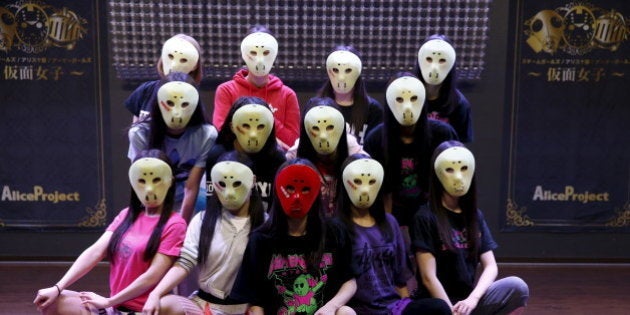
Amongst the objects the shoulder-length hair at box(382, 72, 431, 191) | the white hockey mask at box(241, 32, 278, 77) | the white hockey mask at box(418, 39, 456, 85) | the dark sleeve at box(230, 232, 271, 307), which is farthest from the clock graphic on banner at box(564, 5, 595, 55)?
the dark sleeve at box(230, 232, 271, 307)

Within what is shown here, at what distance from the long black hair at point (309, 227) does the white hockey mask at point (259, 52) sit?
28.3 inches

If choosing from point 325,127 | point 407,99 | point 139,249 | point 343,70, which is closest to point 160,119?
point 139,249

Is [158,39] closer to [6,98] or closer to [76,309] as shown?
[6,98]

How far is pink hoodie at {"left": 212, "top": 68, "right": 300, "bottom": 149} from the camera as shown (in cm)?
355

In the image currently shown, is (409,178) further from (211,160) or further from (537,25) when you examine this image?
(537,25)

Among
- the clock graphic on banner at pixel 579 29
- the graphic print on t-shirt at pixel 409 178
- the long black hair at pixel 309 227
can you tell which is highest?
the clock graphic on banner at pixel 579 29

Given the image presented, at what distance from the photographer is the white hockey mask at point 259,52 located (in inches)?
134

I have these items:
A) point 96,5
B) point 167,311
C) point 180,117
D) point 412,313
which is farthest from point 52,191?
point 412,313

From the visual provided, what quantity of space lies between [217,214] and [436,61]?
3.90 feet

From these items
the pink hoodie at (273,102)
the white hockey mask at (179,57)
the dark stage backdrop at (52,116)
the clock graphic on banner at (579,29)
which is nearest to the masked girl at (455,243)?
the pink hoodie at (273,102)

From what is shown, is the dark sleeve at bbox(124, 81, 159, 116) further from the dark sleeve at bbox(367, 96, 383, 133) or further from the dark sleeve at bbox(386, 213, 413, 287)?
the dark sleeve at bbox(386, 213, 413, 287)

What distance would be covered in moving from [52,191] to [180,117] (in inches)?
76.8

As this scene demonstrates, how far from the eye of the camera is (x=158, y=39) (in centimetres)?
443

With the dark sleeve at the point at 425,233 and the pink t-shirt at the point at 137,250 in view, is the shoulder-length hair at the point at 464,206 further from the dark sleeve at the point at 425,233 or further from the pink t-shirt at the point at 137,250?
the pink t-shirt at the point at 137,250
